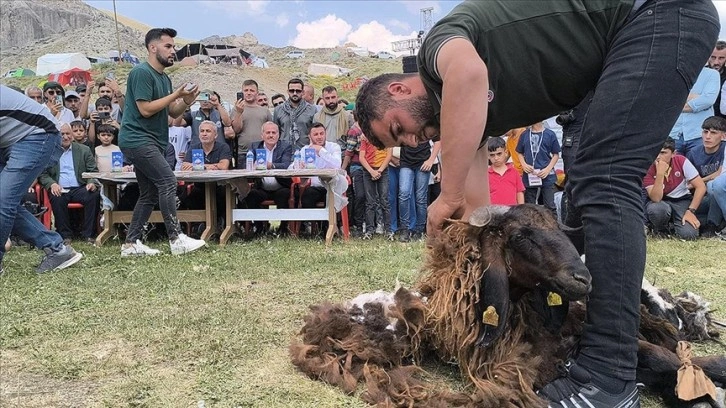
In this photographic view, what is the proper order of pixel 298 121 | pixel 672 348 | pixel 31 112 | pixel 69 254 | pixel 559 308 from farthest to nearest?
pixel 298 121, pixel 69 254, pixel 31 112, pixel 672 348, pixel 559 308

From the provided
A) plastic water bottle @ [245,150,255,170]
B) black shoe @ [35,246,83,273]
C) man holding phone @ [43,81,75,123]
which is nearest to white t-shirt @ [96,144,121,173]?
man holding phone @ [43,81,75,123]

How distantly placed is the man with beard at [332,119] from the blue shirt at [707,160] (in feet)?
18.4

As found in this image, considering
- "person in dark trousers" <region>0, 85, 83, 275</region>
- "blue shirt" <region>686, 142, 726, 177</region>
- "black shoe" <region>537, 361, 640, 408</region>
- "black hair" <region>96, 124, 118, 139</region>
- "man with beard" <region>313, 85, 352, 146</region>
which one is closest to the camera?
"black shoe" <region>537, 361, 640, 408</region>

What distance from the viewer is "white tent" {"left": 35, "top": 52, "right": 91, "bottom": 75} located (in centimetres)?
5547

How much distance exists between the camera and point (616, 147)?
2.37 metres

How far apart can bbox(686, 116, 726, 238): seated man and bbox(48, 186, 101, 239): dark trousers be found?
30.4 feet

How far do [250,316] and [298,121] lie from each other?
244 inches

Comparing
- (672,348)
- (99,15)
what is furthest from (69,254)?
(99,15)

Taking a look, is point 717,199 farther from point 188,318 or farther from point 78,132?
point 78,132

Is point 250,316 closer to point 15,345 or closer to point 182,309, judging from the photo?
point 182,309

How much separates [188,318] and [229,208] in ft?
14.3

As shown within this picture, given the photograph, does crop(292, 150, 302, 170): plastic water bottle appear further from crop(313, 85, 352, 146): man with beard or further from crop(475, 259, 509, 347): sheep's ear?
crop(475, 259, 509, 347): sheep's ear

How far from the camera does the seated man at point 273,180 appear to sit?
8.95 metres

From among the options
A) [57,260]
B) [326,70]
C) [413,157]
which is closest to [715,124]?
[413,157]
